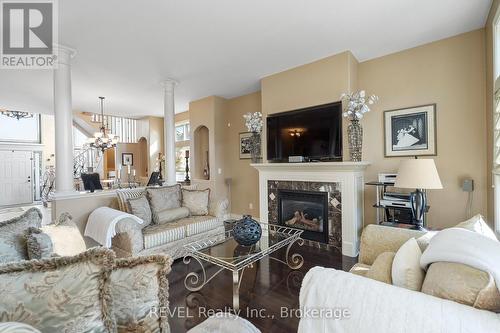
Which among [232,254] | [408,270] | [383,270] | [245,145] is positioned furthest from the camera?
[245,145]

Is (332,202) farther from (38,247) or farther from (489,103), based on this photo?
(38,247)

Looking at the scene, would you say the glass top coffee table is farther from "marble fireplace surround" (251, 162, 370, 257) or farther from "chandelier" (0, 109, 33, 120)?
"chandelier" (0, 109, 33, 120)

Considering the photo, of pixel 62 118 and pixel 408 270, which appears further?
pixel 62 118

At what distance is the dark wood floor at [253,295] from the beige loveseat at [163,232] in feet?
0.97

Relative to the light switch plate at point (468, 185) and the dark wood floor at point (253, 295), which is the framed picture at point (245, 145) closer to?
the dark wood floor at point (253, 295)

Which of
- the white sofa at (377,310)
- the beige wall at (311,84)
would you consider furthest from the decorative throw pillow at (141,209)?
the white sofa at (377,310)

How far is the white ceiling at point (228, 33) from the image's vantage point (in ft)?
7.72

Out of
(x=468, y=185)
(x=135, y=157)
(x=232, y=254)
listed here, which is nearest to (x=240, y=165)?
(x=232, y=254)

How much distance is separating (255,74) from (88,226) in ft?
11.1

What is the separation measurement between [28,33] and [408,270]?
4079 millimetres

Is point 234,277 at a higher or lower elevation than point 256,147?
lower

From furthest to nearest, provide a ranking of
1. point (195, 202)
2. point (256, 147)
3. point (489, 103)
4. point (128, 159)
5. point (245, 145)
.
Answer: point (128, 159)
point (245, 145)
point (256, 147)
point (195, 202)
point (489, 103)

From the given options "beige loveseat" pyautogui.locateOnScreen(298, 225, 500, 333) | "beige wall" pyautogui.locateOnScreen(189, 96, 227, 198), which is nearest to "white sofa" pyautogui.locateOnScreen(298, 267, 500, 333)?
"beige loveseat" pyautogui.locateOnScreen(298, 225, 500, 333)

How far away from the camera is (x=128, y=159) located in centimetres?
814
